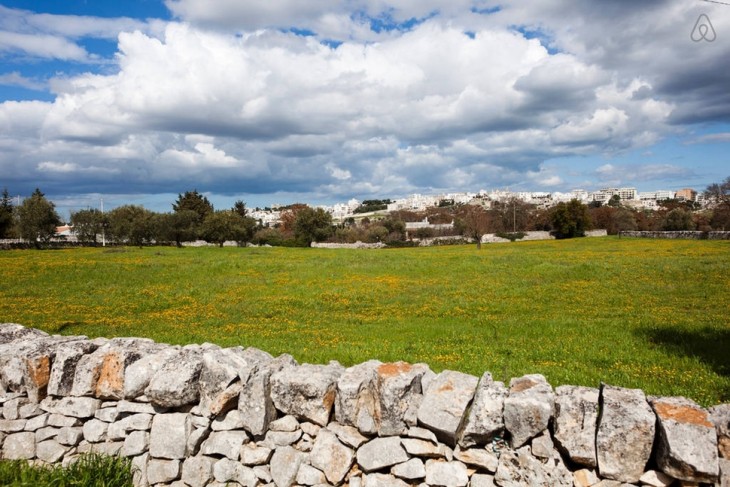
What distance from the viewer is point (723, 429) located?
4855 mm

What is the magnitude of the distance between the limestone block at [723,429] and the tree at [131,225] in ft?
305

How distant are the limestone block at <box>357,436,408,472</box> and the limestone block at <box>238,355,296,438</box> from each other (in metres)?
1.28

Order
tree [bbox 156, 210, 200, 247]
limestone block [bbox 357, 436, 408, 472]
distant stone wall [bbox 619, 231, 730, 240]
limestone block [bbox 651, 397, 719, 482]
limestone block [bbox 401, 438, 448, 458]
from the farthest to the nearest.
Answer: tree [bbox 156, 210, 200, 247], distant stone wall [bbox 619, 231, 730, 240], limestone block [bbox 357, 436, 408, 472], limestone block [bbox 401, 438, 448, 458], limestone block [bbox 651, 397, 719, 482]

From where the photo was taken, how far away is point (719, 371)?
998cm

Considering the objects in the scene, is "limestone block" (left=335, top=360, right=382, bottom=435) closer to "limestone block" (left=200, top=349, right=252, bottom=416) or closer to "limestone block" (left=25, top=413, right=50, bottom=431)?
"limestone block" (left=200, top=349, right=252, bottom=416)

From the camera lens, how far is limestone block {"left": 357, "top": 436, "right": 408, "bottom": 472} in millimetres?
5465

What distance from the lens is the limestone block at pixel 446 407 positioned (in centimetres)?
531

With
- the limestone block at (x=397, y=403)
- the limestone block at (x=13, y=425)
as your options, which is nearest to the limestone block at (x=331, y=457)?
the limestone block at (x=397, y=403)

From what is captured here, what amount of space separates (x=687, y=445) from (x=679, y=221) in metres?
108

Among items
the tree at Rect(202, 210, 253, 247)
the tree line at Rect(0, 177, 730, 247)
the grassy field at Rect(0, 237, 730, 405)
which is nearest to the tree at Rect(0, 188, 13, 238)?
the tree line at Rect(0, 177, 730, 247)

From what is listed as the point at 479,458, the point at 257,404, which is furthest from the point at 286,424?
the point at 479,458

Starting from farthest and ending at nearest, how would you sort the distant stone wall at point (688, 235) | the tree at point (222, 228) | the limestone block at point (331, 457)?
the tree at point (222, 228) < the distant stone wall at point (688, 235) < the limestone block at point (331, 457)

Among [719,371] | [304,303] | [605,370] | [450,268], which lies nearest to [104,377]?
[605,370]

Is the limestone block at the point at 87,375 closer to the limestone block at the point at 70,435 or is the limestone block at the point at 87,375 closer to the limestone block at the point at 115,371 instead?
the limestone block at the point at 115,371
